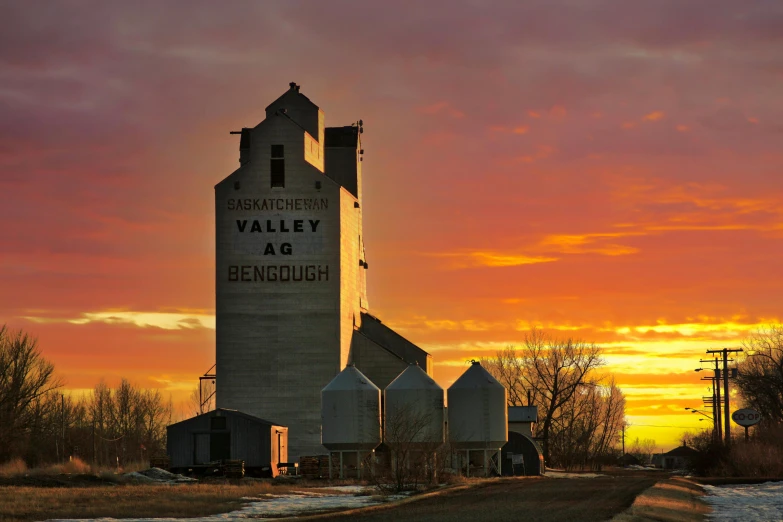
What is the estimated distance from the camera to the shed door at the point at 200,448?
63312mm

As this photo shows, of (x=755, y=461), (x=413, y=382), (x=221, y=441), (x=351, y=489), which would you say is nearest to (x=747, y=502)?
(x=351, y=489)

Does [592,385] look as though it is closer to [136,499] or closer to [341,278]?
[341,278]

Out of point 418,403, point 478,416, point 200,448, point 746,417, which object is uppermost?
point 418,403

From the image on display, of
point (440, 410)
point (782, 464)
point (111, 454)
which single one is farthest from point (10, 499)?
point (111, 454)

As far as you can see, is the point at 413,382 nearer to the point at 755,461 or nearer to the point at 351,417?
the point at 351,417

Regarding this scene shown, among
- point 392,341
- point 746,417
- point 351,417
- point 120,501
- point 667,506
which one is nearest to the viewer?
point 667,506

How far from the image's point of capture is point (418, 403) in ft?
217

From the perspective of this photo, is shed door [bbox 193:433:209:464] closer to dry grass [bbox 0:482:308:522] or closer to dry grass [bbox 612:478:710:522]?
dry grass [bbox 0:482:308:522]

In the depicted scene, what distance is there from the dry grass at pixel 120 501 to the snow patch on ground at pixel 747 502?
16.1m

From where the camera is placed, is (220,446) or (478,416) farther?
(478,416)

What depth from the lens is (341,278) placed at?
74.8 meters

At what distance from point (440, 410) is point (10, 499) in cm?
3365

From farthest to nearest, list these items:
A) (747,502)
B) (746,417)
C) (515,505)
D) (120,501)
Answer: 1. (746,417)
2. (747,502)
3. (120,501)
4. (515,505)

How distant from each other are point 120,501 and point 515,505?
1340 centimetres
